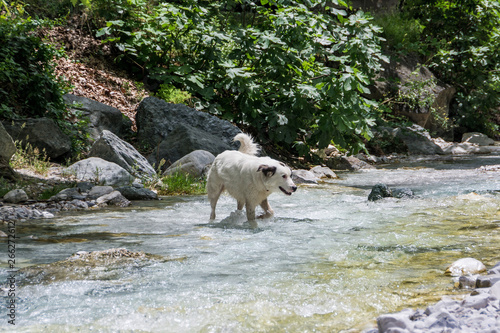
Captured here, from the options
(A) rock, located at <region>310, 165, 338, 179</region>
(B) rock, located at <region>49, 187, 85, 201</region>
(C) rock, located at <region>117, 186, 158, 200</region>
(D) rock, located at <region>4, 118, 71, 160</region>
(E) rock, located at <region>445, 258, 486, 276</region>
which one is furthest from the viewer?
(A) rock, located at <region>310, 165, 338, 179</region>

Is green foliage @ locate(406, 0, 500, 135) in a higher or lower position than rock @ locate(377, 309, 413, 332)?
higher

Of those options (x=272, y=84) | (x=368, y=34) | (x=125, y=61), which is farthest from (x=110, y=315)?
(x=125, y=61)

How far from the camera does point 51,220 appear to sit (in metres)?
6.64

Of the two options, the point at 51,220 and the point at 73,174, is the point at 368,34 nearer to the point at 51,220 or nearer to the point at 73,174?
the point at 73,174

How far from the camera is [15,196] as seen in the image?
751 centimetres

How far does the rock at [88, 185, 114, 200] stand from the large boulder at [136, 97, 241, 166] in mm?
2832

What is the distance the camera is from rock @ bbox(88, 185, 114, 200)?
8272 millimetres

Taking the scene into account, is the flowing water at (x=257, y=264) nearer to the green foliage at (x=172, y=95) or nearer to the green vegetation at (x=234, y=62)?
the green vegetation at (x=234, y=62)

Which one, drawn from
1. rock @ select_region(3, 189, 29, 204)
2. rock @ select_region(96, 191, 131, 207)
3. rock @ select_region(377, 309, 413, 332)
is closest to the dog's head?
rock @ select_region(96, 191, 131, 207)

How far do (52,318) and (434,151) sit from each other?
59.7ft

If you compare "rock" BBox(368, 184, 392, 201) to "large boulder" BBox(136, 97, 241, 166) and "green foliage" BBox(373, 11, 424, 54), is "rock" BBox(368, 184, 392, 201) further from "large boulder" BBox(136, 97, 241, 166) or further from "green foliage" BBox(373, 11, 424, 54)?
"green foliage" BBox(373, 11, 424, 54)

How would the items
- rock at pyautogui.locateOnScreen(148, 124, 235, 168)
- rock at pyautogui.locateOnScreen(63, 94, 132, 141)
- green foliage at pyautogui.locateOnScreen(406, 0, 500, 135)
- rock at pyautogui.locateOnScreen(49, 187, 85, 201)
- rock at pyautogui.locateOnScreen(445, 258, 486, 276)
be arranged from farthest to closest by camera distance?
green foliage at pyautogui.locateOnScreen(406, 0, 500, 135)
rock at pyautogui.locateOnScreen(63, 94, 132, 141)
rock at pyautogui.locateOnScreen(148, 124, 235, 168)
rock at pyautogui.locateOnScreen(49, 187, 85, 201)
rock at pyautogui.locateOnScreen(445, 258, 486, 276)

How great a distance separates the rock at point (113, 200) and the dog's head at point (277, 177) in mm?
3165

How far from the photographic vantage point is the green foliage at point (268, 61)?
11945 millimetres
